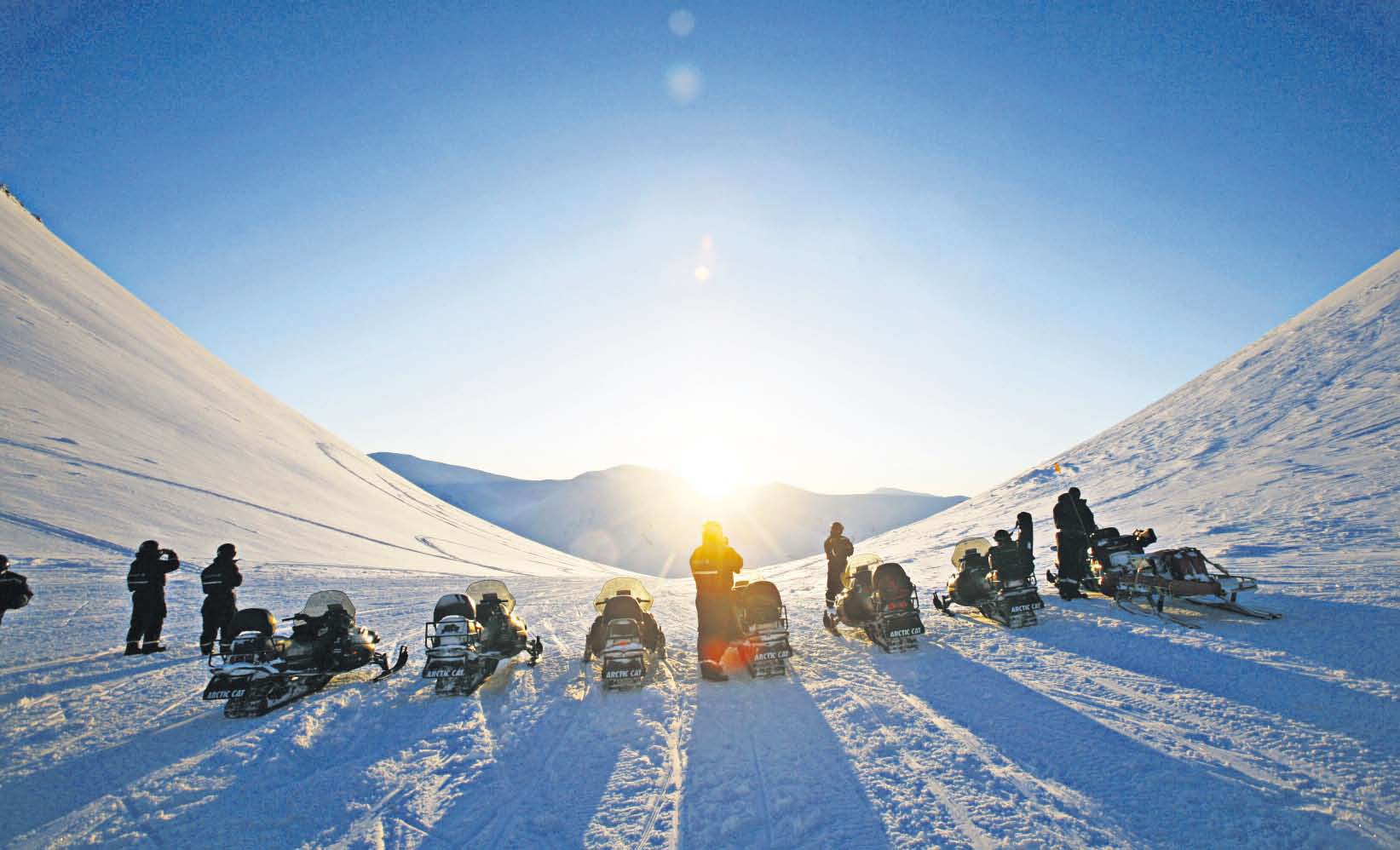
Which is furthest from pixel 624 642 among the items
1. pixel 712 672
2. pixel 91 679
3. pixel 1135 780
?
pixel 91 679

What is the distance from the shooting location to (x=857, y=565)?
1172 centimetres

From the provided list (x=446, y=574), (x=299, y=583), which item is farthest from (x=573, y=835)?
(x=446, y=574)

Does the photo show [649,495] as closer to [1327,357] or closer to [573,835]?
[1327,357]

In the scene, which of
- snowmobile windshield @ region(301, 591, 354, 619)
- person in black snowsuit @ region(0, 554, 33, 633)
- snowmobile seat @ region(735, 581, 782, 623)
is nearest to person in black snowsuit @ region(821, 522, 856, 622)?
snowmobile seat @ region(735, 581, 782, 623)

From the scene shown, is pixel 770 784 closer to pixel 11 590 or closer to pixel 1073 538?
pixel 1073 538

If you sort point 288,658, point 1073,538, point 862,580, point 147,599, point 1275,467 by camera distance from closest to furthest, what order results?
point 288,658
point 147,599
point 862,580
point 1073,538
point 1275,467

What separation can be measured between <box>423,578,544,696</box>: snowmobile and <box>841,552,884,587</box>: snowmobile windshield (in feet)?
19.6

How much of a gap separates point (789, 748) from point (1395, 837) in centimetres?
420

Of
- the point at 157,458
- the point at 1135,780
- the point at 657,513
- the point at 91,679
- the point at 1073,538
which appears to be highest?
the point at 657,513

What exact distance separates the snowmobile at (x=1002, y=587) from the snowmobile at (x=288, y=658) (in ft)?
33.3

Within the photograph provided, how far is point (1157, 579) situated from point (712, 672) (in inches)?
303

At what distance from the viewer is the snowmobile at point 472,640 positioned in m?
8.16

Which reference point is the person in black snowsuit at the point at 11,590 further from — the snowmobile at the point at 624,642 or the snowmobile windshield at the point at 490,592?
the snowmobile at the point at 624,642

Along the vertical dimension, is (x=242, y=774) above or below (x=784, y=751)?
below
